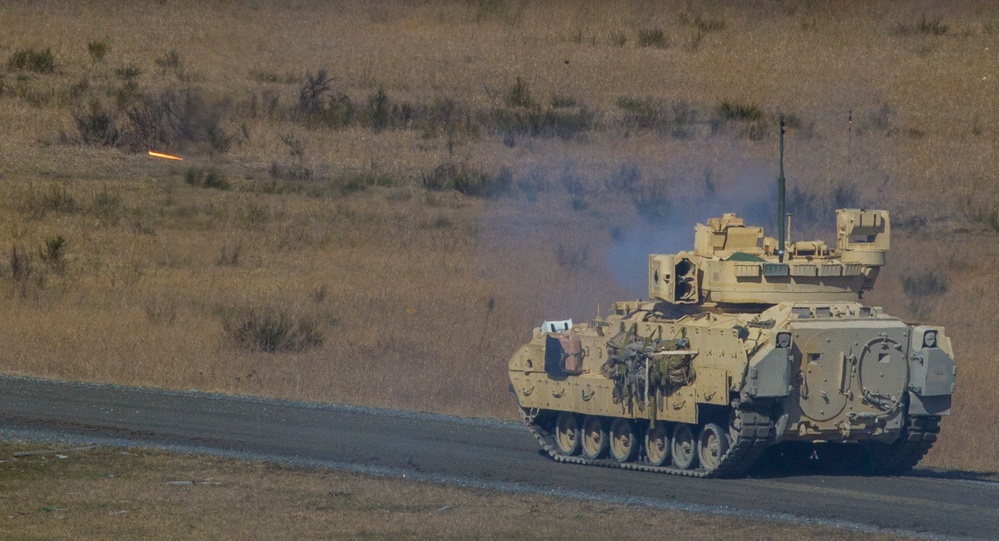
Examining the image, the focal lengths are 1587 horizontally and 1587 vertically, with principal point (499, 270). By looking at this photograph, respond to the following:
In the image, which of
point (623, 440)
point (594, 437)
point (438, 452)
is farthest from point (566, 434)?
point (438, 452)

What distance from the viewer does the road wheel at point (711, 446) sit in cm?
1803

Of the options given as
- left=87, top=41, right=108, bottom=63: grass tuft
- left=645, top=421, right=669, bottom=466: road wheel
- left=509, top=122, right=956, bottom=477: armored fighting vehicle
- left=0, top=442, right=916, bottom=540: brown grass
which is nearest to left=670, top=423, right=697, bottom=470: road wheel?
left=509, top=122, right=956, bottom=477: armored fighting vehicle

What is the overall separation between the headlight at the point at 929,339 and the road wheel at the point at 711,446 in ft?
8.33

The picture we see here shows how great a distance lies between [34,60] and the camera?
144 ft

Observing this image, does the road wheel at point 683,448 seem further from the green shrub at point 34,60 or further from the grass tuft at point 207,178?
the green shrub at point 34,60

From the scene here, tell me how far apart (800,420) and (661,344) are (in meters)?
1.98

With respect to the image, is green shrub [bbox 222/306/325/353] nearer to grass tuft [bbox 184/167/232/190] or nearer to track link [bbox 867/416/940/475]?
grass tuft [bbox 184/167/232/190]

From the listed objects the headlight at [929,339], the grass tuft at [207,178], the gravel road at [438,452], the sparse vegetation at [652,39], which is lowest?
the gravel road at [438,452]

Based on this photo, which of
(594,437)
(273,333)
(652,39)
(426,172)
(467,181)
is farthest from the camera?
(652,39)

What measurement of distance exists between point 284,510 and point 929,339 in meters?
7.78

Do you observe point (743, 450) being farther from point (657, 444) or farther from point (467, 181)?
point (467, 181)

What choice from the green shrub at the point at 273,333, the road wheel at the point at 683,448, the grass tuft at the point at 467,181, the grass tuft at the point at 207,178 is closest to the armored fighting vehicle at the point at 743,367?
the road wheel at the point at 683,448

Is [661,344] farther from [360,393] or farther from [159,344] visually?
[159,344]

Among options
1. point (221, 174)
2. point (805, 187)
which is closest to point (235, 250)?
point (221, 174)
